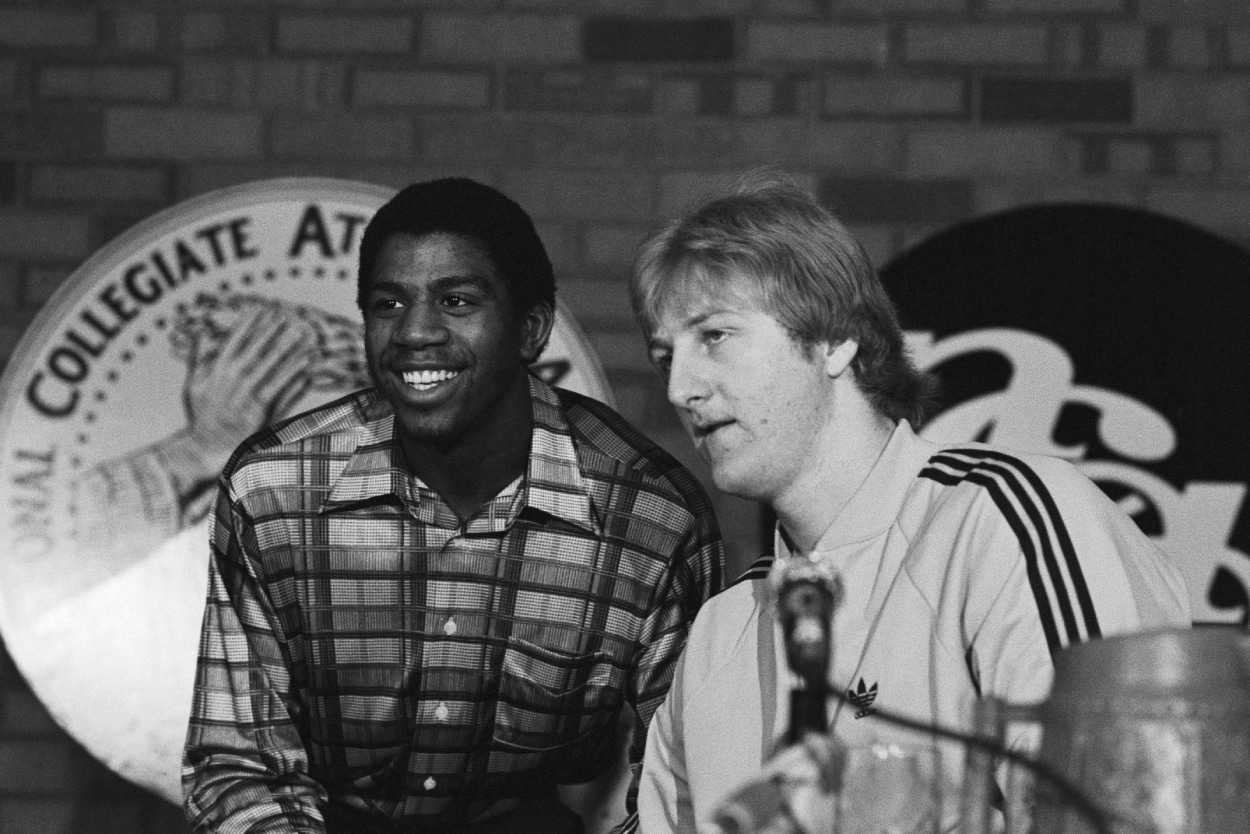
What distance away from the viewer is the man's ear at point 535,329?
242 cm

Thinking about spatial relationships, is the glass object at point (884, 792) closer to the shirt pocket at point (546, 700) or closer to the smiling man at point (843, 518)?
the smiling man at point (843, 518)

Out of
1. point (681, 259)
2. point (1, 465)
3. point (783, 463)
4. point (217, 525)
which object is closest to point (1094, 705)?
point (783, 463)

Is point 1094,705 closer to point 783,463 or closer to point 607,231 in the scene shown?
point 783,463

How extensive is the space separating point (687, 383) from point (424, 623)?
0.72m

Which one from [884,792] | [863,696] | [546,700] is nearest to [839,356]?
[863,696]

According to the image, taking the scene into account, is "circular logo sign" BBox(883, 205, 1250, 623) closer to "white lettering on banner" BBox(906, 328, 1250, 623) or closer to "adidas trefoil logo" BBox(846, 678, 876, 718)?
"white lettering on banner" BBox(906, 328, 1250, 623)

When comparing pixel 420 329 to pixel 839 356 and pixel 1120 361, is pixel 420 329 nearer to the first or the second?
pixel 839 356

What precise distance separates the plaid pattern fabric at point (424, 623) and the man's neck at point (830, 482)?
536 mm

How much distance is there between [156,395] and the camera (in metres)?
2.94

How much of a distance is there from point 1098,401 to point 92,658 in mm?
1715

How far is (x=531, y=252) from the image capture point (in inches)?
96.4

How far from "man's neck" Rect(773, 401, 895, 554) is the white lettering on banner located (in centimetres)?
93

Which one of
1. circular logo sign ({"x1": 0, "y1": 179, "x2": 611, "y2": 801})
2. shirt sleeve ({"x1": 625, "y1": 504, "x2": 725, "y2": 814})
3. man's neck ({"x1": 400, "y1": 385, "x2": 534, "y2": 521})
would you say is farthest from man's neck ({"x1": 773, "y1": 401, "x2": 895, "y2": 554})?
circular logo sign ({"x1": 0, "y1": 179, "x2": 611, "y2": 801})

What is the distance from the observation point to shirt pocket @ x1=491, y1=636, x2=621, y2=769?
91.2 inches
